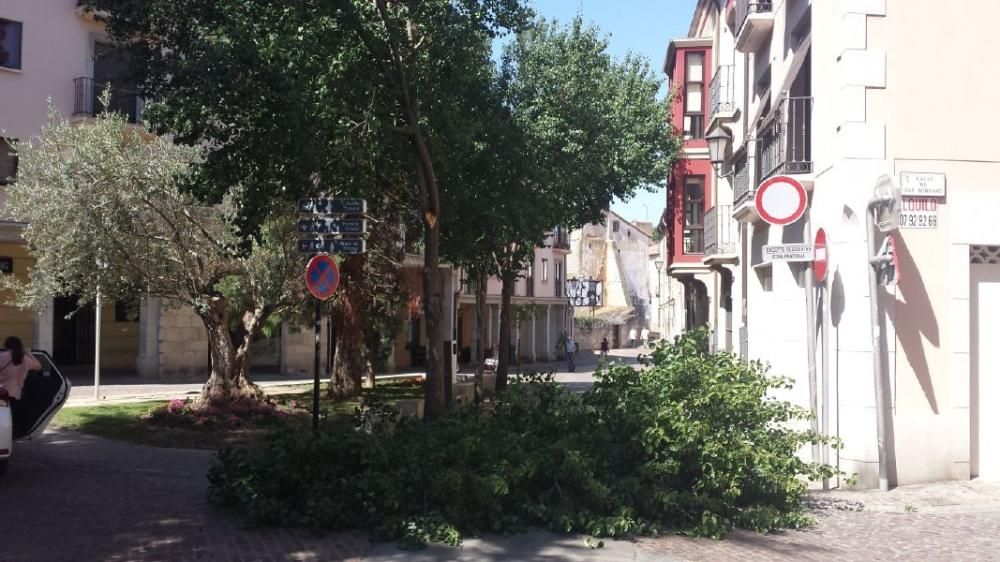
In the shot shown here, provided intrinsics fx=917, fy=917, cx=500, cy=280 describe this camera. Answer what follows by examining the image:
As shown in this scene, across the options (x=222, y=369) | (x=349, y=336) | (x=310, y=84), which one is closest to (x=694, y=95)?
(x=349, y=336)

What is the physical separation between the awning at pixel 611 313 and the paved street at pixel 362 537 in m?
63.8

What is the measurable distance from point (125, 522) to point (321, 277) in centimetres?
407

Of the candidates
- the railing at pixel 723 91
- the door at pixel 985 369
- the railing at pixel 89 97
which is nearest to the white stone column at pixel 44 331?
the railing at pixel 89 97

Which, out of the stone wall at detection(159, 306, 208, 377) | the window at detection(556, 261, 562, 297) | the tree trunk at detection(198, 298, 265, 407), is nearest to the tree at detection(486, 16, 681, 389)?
the tree trunk at detection(198, 298, 265, 407)

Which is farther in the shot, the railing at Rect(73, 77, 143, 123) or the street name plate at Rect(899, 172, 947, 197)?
the railing at Rect(73, 77, 143, 123)

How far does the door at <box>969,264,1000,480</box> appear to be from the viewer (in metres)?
9.84

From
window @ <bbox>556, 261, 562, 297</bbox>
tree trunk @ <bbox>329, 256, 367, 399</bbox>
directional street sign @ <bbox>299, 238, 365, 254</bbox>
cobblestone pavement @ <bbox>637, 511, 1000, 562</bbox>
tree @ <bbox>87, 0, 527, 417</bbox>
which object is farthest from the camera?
window @ <bbox>556, 261, 562, 297</bbox>

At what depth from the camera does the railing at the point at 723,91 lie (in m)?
19.0

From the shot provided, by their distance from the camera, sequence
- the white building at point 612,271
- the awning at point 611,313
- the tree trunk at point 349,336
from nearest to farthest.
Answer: the tree trunk at point 349,336
the awning at point 611,313
the white building at point 612,271

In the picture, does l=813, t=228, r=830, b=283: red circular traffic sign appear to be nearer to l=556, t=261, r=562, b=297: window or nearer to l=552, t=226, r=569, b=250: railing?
l=552, t=226, r=569, b=250: railing

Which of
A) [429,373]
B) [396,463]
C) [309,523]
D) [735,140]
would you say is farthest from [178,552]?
[735,140]

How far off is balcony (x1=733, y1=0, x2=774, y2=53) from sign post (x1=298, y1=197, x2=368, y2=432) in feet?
22.3

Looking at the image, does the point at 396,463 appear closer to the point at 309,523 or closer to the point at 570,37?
the point at 309,523

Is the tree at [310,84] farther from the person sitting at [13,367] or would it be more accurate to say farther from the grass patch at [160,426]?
the grass patch at [160,426]
